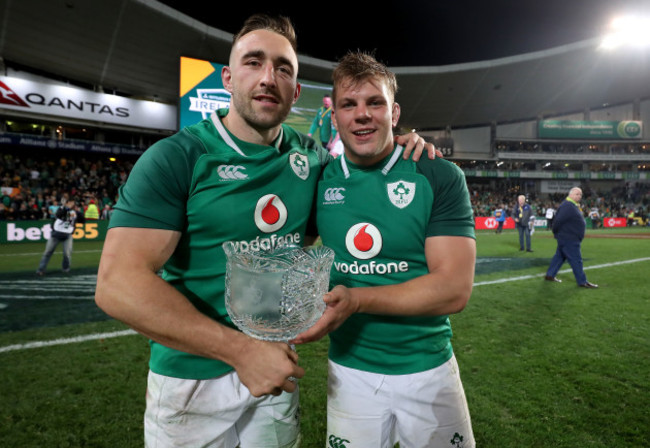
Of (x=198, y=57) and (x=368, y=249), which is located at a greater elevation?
(x=198, y=57)

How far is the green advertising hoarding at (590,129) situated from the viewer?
47094 mm

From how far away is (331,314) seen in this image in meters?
1.12

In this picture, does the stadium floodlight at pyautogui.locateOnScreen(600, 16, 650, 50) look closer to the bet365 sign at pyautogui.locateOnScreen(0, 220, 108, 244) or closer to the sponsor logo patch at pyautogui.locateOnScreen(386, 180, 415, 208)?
the sponsor logo patch at pyautogui.locateOnScreen(386, 180, 415, 208)

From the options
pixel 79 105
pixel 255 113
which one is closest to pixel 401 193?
pixel 255 113

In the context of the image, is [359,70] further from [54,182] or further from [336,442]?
[54,182]

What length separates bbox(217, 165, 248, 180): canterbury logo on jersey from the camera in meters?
1.43

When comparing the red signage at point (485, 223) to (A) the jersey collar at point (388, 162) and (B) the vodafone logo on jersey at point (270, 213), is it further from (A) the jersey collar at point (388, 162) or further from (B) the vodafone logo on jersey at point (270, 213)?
(B) the vodafone logo on jersey at point (270, 213)

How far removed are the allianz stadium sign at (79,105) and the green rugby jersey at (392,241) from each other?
89.3 feet

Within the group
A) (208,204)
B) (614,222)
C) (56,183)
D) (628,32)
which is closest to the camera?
(208,204)

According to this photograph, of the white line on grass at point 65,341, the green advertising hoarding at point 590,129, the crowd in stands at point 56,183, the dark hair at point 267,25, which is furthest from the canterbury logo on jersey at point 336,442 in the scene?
the green advertising hoarding at point 590,129

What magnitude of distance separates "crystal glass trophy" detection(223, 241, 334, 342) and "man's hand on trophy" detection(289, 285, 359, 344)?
0.06ft

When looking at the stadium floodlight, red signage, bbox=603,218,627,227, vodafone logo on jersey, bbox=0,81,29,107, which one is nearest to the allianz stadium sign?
vodafone logo on jersey, bbox=0,81,29,107

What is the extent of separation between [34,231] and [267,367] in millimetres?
18461

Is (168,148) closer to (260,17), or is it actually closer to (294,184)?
(294,184)
